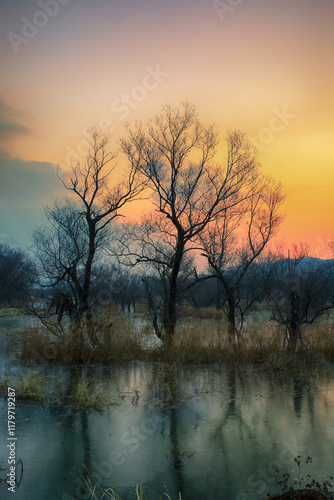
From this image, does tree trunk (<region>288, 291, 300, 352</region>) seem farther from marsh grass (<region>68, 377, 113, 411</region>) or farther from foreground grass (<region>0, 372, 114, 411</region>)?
marsh grass (<region>68, 377, 113, 411</region>)

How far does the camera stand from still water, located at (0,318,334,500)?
15.1 feet

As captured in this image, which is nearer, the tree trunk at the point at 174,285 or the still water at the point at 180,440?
the still water at the point at 180,440

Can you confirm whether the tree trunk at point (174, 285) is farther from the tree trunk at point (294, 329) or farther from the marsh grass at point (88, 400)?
the marsh grass at point (88, 400)

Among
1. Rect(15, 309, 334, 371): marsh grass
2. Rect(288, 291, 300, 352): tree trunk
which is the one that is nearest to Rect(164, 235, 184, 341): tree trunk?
Rect(15, 309, 334, 371): marsh grass

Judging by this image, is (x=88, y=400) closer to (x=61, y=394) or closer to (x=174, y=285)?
(x=61, y=394)

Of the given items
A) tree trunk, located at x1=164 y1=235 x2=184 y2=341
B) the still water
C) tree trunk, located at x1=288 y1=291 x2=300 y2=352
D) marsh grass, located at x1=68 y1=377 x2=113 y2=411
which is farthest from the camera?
tree trunk, located at x1=164 y1=235 x2=184 y2=341

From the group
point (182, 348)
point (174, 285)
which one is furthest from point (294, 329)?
point (174, 285)

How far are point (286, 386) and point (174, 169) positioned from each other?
922cm

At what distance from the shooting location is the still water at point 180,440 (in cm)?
461

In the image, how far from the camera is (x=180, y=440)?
5926 mm

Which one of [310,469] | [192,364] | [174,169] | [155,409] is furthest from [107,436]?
[174,169]

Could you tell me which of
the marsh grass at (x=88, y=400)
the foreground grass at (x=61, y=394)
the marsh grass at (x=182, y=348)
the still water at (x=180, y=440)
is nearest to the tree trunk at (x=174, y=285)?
the marsh grass at (x=182, y=348)

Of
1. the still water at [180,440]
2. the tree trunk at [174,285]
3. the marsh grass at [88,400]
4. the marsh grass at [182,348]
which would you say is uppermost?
the tree trunk at [174,285]

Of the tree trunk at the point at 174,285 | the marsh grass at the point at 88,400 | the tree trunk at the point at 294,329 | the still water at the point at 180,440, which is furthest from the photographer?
the tree trunk at the point at 174,285
